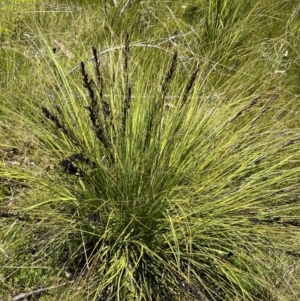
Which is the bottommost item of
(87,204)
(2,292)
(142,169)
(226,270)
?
(2,292)

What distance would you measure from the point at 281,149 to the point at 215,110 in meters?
0.30

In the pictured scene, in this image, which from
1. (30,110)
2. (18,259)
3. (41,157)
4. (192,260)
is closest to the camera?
(192,260)

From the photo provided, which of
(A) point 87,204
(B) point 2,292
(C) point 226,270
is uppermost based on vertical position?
(A) point 87,204

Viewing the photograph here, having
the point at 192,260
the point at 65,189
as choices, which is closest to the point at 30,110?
the point at 65,189

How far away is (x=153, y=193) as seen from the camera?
1.93 m

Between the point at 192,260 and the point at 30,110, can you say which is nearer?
the point at 192,260

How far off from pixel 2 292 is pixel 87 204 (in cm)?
42

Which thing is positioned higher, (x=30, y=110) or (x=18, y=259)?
(x=30, y=110)

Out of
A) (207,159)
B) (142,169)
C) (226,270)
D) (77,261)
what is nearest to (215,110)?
(207,159)

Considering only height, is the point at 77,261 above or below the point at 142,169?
below

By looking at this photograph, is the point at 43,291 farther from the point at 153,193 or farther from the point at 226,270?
the point at 226,270

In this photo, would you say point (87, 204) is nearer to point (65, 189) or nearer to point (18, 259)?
point (65, 189)

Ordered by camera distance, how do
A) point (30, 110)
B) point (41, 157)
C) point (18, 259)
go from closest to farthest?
point (18, 259) < point (41, 157) < point (30, 110)

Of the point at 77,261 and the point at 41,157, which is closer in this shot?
the point at 77,261
